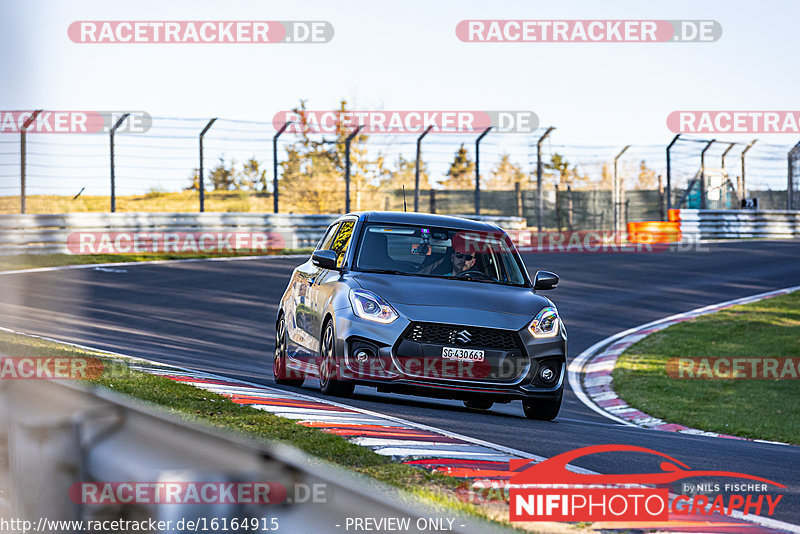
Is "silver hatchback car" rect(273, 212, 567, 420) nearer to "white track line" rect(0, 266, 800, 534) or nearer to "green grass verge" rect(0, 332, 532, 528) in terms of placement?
"white track line" rect(0, 266, 800, 534)

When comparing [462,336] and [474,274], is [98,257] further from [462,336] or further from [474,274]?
[462,336]

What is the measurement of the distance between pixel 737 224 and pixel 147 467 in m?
31.1

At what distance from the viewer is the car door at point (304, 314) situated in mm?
8883

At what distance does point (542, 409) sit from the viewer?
28.1 ft

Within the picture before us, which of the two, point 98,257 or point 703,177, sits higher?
point 703,177

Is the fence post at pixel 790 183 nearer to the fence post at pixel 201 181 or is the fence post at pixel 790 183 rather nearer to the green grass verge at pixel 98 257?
the green grass verge at pixel 98 257

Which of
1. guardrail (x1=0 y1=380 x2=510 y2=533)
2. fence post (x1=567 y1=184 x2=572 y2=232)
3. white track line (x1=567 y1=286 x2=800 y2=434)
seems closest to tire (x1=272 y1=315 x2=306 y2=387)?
white track line (x1=567 y1=286 x2=800 y2=434)

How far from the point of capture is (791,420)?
11086mm

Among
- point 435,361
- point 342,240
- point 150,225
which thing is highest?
point 150,225

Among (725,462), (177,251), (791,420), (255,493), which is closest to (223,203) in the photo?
(177,251)

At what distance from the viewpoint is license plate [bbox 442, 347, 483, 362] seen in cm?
781

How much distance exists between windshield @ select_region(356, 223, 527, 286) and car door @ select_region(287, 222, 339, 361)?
2.13 ft

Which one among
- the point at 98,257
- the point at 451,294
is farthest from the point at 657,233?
the point at 451,294

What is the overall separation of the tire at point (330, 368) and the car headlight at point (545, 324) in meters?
1.57
